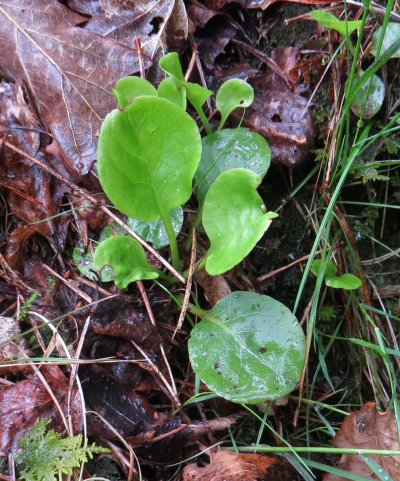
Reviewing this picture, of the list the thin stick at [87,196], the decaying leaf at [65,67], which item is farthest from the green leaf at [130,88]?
the thin stick at [87,196]

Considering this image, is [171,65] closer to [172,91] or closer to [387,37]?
[172,91]

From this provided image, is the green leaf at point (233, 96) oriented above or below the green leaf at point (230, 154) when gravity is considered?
above

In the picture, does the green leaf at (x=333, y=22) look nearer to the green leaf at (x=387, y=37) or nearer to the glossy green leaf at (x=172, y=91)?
the green leaf at (x=387, y=37)

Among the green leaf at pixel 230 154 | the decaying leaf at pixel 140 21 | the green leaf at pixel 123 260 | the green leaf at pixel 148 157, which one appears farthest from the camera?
the decaying leaf at pixel 140 21

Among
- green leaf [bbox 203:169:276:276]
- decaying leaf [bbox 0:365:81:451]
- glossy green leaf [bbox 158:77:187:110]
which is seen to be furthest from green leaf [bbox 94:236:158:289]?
glossy green leaf [bbox 158:77:187:110]

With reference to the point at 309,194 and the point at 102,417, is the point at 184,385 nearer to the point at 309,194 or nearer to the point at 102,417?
the point at 102,417

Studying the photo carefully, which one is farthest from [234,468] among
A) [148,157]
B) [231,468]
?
[148,157]
